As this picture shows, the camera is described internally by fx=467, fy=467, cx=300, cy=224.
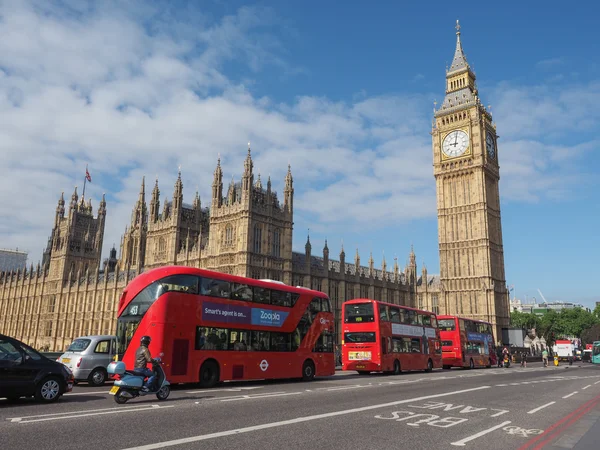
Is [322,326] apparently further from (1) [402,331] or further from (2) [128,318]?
(2) [128,318]

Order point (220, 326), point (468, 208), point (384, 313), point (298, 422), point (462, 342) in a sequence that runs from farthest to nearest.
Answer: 1. point (468, 208)
2. point (462, 342)
3. point (384, 313)
4. point (220, 326)
5. point (298, 422)

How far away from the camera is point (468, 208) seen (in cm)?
7806

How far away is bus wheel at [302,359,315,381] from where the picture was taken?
926 inches

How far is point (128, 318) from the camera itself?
57.4 ft

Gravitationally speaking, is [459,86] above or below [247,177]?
above

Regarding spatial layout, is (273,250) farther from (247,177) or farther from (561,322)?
(561,322)

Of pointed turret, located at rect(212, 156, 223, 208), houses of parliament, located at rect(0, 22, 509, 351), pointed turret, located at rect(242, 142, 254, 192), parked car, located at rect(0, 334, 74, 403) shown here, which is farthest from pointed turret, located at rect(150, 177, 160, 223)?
parked car, located at rect(0, 334, 74, 403)

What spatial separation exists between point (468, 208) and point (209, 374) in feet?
222

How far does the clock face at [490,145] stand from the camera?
8025 cm

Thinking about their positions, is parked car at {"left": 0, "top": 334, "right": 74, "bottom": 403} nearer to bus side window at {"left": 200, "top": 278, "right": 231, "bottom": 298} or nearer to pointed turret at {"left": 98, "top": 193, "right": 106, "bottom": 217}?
bus side window at {"left": 200, "top": 278, "right": 231, "bottom": 298}

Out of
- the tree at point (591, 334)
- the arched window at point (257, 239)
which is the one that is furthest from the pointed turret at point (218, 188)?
the tree at point (591, 334)

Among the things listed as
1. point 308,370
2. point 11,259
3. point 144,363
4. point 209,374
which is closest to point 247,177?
point 308,370

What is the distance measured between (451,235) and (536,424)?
69967mm

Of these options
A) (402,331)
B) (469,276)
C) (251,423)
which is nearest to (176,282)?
(251,423)
